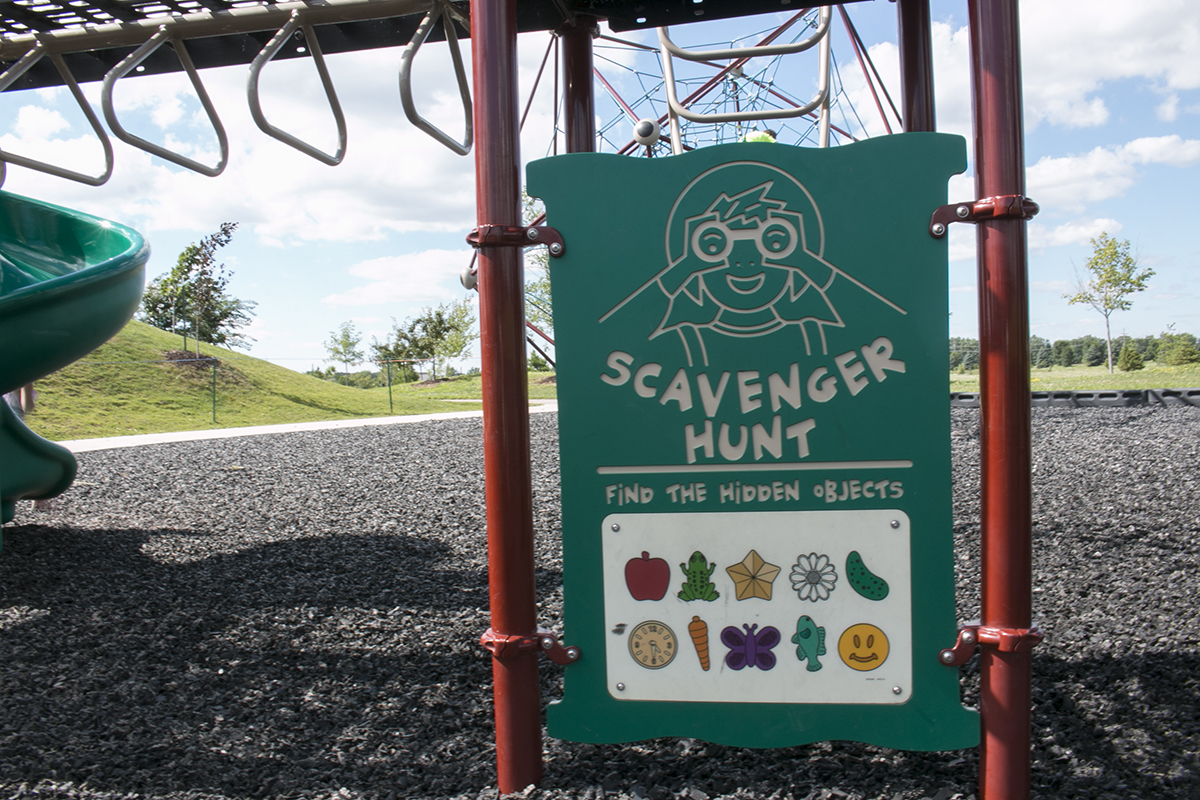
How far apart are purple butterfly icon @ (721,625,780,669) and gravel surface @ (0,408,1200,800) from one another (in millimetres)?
322

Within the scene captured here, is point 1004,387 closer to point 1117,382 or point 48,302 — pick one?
point 48,302

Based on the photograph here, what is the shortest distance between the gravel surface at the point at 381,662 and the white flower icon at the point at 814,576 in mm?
504

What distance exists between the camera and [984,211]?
1785mm

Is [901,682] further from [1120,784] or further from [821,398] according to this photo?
[821,398]

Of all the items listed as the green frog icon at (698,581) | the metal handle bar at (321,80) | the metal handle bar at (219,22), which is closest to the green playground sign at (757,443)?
the green frog icon at (698,581)

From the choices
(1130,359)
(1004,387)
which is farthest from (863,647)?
(1130,359)

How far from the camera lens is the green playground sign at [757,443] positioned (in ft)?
6.15

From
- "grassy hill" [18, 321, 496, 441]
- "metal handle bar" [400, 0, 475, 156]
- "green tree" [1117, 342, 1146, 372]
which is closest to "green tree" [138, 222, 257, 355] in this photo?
"grassy hill" [18, 321, 496, 441]

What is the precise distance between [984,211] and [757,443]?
0.76 metres

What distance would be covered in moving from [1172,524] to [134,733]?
497cm

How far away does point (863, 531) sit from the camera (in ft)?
6.19

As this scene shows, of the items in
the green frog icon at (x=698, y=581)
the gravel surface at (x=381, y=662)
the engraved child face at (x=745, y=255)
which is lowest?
the gravel surface at (x=381, y=662)

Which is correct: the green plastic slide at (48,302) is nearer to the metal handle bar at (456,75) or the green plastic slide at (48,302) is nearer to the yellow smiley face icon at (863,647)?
the metal handle bar at (456,75)

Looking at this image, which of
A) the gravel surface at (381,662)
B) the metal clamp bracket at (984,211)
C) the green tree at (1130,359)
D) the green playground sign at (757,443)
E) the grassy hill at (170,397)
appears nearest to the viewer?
the metal clamp bracket at (984,211)
